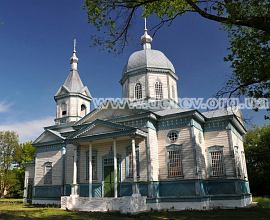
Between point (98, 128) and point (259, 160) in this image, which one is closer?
point (98, 128)

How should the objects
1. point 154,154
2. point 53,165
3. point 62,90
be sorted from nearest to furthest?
1. point 154,154
2. point 53,165
3. point 62,90

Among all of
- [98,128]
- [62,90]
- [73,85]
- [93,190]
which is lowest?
[93,190]

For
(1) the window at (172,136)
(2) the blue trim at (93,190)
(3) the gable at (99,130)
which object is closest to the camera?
(1) the window at (172,136)

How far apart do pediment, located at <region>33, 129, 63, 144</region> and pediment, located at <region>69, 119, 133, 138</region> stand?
13.0 ft

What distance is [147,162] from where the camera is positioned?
50.8 feet

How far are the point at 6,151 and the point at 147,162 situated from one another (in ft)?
98.9

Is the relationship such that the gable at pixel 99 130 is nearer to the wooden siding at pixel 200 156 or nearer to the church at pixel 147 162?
the church at pixel 147 162

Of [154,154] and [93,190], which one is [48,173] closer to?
[93,190]

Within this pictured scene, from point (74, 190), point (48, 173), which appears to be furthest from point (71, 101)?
point (74, 190)

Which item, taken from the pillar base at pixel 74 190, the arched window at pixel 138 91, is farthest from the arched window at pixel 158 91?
the pillar base at pixel 74 190

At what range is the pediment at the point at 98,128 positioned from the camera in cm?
1609

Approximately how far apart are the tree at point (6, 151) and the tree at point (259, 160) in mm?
31841

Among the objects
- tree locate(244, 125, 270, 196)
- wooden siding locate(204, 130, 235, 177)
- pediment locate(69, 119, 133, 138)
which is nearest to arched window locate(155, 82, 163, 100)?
wooden siding locate(204, 130, 235, 177)

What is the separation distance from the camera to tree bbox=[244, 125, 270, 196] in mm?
25125
